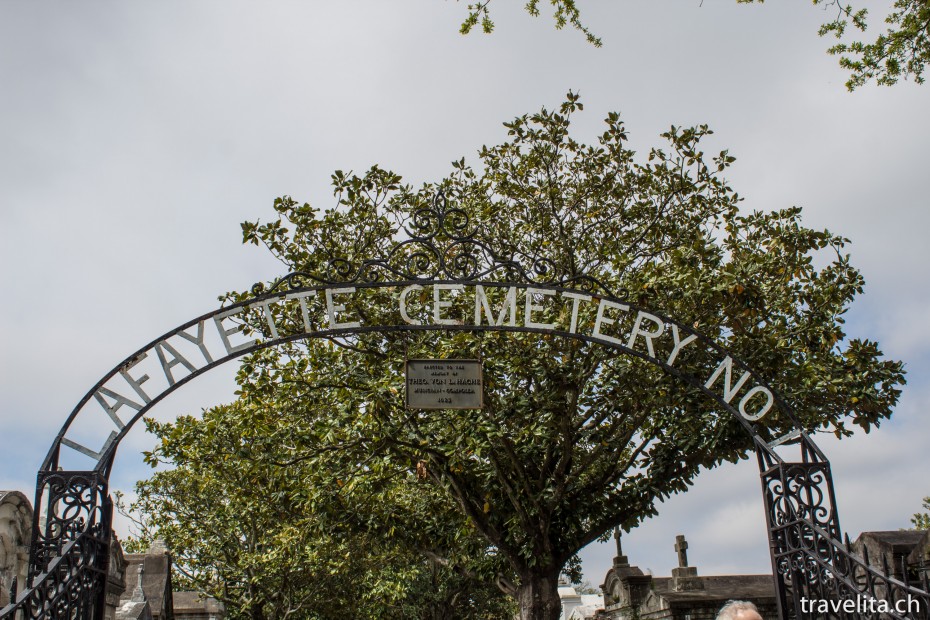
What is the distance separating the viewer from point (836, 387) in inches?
452

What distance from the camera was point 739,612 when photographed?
4988 mm

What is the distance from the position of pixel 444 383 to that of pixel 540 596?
726cm

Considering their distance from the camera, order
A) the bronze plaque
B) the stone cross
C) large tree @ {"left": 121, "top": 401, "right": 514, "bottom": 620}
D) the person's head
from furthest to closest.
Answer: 1. the stone cross
2. large tree @ {"left": 121, "top": 401, "right": 514, "bottom": 620}
3. the bronze plaque
4. the person's head

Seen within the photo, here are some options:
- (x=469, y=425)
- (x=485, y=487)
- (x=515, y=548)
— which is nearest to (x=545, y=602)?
(x=515, y=548)

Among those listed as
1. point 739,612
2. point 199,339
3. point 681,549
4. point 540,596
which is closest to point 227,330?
point 199,339

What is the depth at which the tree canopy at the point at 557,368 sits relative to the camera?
1137cm

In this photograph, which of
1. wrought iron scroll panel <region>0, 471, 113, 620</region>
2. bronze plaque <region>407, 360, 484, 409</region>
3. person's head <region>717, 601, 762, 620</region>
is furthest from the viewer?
bronze plaque <region>407, 360, 484, 409</region>

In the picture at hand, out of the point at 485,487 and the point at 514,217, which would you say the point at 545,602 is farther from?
the point at 514,217

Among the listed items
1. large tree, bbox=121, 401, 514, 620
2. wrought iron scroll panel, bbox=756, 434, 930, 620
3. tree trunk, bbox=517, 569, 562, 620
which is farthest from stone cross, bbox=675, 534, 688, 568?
wrought iron scroll panel, bbox=756, 434, 930, 620

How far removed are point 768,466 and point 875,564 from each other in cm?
282

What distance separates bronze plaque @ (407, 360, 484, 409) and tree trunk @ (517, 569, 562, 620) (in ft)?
22.8

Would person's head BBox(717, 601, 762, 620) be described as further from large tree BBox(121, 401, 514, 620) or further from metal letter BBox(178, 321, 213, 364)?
large tree BBox(121, 401, 514, 620)

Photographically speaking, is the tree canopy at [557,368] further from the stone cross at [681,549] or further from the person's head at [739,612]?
the stone cross at [681,549]

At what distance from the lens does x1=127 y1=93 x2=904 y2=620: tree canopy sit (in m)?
11.4
